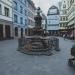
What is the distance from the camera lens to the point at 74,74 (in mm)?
7211

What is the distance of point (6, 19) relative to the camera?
98.7 ft

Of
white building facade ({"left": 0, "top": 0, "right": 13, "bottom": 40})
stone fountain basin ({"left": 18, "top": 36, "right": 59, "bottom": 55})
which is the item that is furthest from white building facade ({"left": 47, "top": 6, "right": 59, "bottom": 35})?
stone fountain basin ({"left": 18, "top": 36, "right": 59, "bottom": 55})

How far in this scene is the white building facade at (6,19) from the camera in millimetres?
28078

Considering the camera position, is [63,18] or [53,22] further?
[53,22]

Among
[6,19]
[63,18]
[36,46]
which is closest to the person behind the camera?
[36,46]

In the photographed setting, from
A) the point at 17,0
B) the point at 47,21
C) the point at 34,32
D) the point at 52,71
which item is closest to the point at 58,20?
the point at 47,21

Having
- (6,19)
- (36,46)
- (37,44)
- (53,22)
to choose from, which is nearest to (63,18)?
(53,22)

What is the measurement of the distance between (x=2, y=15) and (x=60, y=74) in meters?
22.6

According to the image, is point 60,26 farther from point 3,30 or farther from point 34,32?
point 34,32

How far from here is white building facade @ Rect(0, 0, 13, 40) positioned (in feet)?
92.1

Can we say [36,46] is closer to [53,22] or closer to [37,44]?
[37,44]

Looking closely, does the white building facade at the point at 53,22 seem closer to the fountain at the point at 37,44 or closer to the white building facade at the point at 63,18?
the white building facade at the point at 63,18

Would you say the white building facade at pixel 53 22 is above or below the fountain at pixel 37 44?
above

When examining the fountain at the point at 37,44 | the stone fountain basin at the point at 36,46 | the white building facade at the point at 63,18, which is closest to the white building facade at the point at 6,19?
the fountain at the point at 37,44
